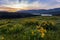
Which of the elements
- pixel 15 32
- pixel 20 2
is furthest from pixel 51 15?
pixel 15 32

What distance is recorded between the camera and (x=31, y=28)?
3410 millimetres

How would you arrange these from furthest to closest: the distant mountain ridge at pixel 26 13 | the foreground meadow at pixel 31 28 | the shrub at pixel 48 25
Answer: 1. the distant mountain ridge at pixel 26 13
2. the shrub at pixel 48 25
3. the foreground meadow at pixel 31 28

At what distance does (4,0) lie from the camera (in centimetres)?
400

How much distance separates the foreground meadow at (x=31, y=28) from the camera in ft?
10.6

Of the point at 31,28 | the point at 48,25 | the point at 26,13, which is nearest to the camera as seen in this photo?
the point at 31,28

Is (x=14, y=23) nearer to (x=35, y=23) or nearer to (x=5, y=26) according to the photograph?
(x=5, y=26)

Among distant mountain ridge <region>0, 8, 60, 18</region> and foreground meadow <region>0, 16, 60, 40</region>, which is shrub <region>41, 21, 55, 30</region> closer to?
foreground meadow <region>0, 16, 60, 40</region>

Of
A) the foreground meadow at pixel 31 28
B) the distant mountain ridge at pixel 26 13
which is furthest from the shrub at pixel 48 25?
the distant mountain ridge at pixel 26 13

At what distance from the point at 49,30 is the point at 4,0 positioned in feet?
5.05

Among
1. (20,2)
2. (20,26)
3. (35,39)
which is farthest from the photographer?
(20,2)

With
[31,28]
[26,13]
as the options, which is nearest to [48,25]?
[31,28]

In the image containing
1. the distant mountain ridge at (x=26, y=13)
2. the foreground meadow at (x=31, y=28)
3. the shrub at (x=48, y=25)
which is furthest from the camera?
the distant mountain ridge at (x=26, y=13)

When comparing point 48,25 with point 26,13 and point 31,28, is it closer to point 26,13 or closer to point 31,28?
point 31,28

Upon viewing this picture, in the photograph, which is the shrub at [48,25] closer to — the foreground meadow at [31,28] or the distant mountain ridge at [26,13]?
the foreground meadow at [31,28]
